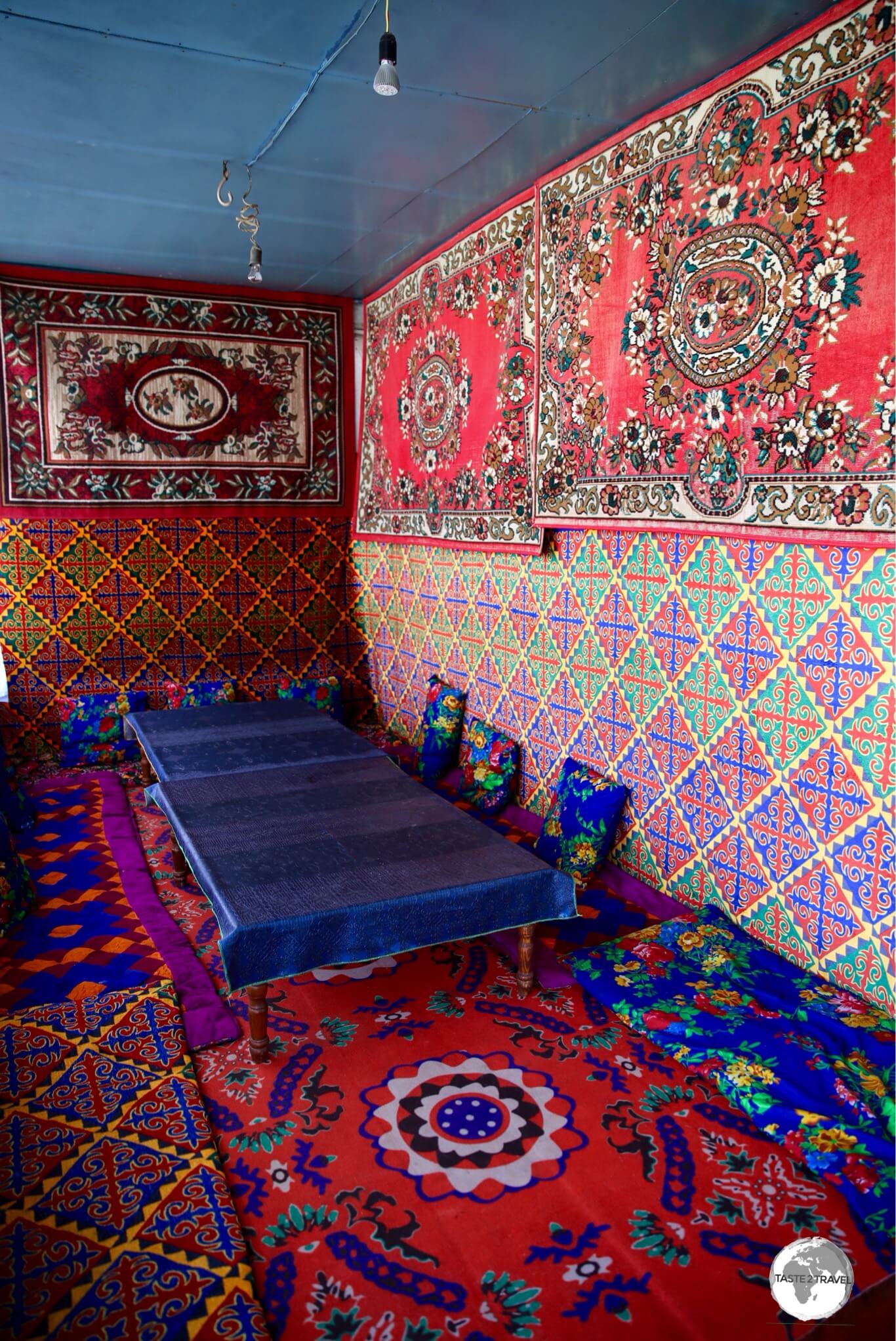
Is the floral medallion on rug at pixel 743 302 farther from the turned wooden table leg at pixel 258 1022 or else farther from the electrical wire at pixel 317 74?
the turned wooden table leg at pixel 258 1022

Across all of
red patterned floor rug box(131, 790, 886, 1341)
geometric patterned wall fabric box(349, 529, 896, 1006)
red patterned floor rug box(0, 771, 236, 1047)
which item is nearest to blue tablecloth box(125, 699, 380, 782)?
red patterned floor rug box(0, 771, 236, 1047)

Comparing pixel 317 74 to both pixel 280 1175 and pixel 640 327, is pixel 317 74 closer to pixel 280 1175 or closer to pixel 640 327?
pixel 640 327

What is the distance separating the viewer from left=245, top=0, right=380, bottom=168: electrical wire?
2549 millimetres

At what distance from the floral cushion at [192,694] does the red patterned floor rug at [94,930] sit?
4.01 ft

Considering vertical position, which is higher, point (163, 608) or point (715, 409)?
point (715, 409)

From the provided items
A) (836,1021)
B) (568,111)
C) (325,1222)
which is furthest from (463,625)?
(325,1222)

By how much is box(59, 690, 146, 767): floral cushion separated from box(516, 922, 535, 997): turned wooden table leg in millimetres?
3435

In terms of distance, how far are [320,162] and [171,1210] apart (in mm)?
3615

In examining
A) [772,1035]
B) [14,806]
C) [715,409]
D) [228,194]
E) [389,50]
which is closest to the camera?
[389,50]

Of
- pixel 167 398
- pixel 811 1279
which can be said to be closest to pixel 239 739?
pixel 167 398

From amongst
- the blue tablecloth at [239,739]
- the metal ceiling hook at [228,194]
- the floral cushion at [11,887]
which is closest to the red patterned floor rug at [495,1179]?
the floral cushion at [11,887]

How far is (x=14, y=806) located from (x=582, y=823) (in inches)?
112

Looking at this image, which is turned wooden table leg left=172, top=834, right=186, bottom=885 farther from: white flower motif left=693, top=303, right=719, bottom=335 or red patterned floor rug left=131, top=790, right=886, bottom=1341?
white flower motif left=693, top=303, right=719, bottom=335

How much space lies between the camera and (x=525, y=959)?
9.94 ft
